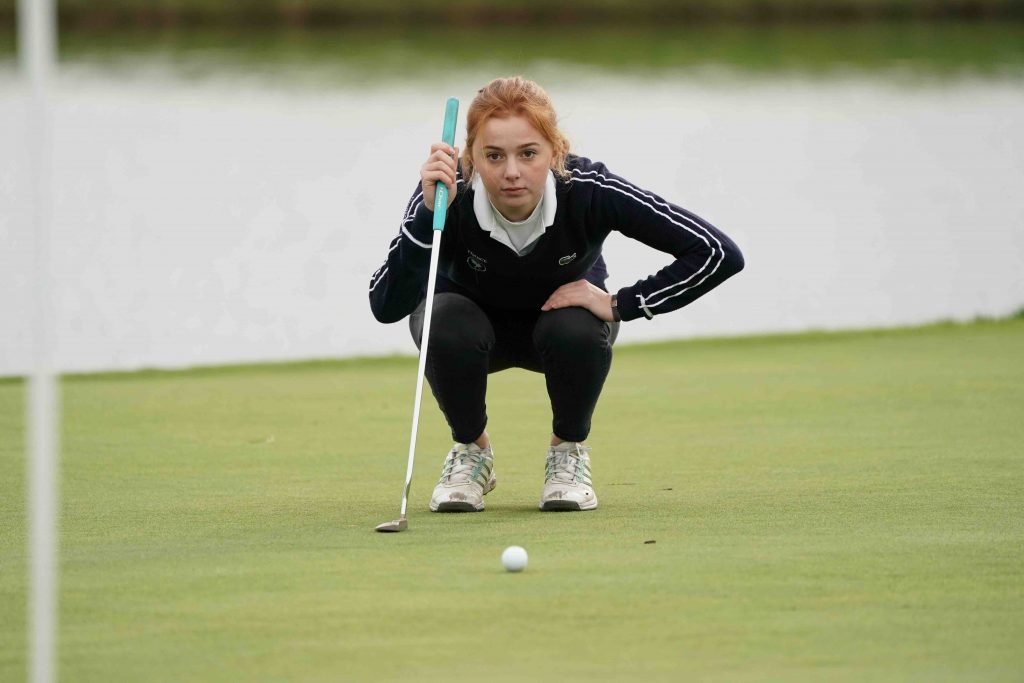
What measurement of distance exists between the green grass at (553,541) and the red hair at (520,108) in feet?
2.56

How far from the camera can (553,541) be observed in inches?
120

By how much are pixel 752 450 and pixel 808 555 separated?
1456 millimetres

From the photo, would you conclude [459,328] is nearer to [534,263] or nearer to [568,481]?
[534,263]

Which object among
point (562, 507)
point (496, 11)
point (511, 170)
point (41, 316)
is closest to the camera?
point (41, 316)

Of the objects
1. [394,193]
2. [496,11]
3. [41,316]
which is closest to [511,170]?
[41,316]

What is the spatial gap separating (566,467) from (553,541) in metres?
0.49

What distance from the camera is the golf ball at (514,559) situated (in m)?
2.72

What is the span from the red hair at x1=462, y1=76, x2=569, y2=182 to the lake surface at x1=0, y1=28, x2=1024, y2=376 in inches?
141

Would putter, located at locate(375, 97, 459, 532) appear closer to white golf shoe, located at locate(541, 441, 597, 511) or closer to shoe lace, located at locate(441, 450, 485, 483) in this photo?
shoe lace, located at locate(441, 450, 485, 483)

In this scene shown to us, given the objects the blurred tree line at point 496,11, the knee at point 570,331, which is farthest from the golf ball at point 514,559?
the blurred tree line at point 496,11

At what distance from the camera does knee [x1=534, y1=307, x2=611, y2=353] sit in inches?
137

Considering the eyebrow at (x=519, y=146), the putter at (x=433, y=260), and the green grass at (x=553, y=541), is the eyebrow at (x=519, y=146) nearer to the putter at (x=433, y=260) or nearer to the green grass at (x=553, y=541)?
the putter at (x=433, y=260)

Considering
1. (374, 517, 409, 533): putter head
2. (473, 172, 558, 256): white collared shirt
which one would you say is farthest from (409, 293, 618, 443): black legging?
(374, 517, 409, 533): putter head

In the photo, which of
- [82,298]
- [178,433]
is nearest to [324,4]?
[82,298]
